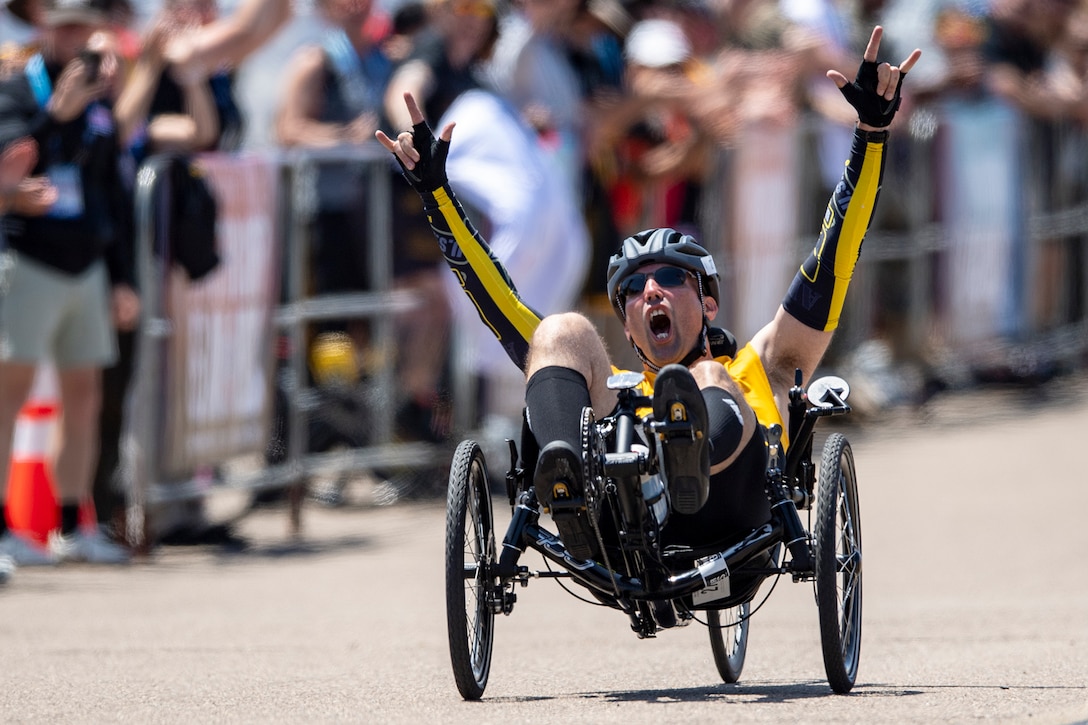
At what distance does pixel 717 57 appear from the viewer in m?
13.9

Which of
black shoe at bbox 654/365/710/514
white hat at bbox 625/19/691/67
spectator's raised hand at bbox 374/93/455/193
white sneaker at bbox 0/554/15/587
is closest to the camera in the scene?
black shoe at bbox 654/365/710/514

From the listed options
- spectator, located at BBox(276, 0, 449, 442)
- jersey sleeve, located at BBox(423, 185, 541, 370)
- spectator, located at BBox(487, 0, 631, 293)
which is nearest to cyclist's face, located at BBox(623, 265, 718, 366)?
jersey sleeve, located at BBox(423, 185, 541, 370)

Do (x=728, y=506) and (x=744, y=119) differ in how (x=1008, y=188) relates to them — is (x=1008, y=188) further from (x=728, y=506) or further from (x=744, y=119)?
(x=728, y=506)

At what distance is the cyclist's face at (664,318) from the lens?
6398 mm

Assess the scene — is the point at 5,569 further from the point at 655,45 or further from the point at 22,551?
the point at 655,45

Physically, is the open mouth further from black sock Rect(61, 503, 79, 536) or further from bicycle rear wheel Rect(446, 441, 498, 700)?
black sock Rect(61, 503, 79, 536)

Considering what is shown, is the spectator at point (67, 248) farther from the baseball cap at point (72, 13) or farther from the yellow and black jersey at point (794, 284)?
the yellow and black jersey at point (794, 284)

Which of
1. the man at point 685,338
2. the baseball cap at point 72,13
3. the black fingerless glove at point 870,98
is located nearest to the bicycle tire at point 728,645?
the man at point 685,338

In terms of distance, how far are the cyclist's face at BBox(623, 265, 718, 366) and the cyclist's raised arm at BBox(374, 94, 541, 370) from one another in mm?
351

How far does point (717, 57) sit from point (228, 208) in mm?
4556

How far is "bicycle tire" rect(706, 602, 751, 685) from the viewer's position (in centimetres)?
646

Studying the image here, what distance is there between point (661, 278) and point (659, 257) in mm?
63

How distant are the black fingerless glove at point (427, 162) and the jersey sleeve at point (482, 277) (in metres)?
0.03

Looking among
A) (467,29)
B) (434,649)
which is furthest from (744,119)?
(434,649)
